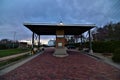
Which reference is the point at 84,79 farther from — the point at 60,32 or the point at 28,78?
the point at 60,32

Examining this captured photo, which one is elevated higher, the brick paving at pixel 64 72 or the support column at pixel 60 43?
the support column at pixel 60 43

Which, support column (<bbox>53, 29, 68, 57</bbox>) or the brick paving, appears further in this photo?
support column (<bbox>53, 29, 68, 57</bbox>)

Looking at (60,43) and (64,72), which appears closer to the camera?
(64,72)

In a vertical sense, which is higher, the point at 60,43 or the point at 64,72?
the point at 60,43

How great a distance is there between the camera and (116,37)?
40.7 meters

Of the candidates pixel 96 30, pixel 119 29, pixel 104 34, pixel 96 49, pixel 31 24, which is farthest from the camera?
pixel 96 30

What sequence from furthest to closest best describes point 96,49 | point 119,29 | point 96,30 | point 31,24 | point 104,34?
point 96,30, point 104,34, point 119,29, point 96,49, point 31,24

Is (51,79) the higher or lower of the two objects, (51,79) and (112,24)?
the lower

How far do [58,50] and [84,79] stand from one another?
47.3 feet

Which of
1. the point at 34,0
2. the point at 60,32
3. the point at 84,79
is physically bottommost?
the point at 84,79

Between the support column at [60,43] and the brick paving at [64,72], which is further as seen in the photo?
the support column at [60,43]

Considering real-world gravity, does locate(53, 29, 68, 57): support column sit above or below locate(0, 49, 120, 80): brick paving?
above

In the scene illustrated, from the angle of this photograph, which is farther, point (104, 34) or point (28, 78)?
point (104, 34)

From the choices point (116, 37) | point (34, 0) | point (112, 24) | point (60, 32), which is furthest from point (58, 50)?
point (112, 24)
